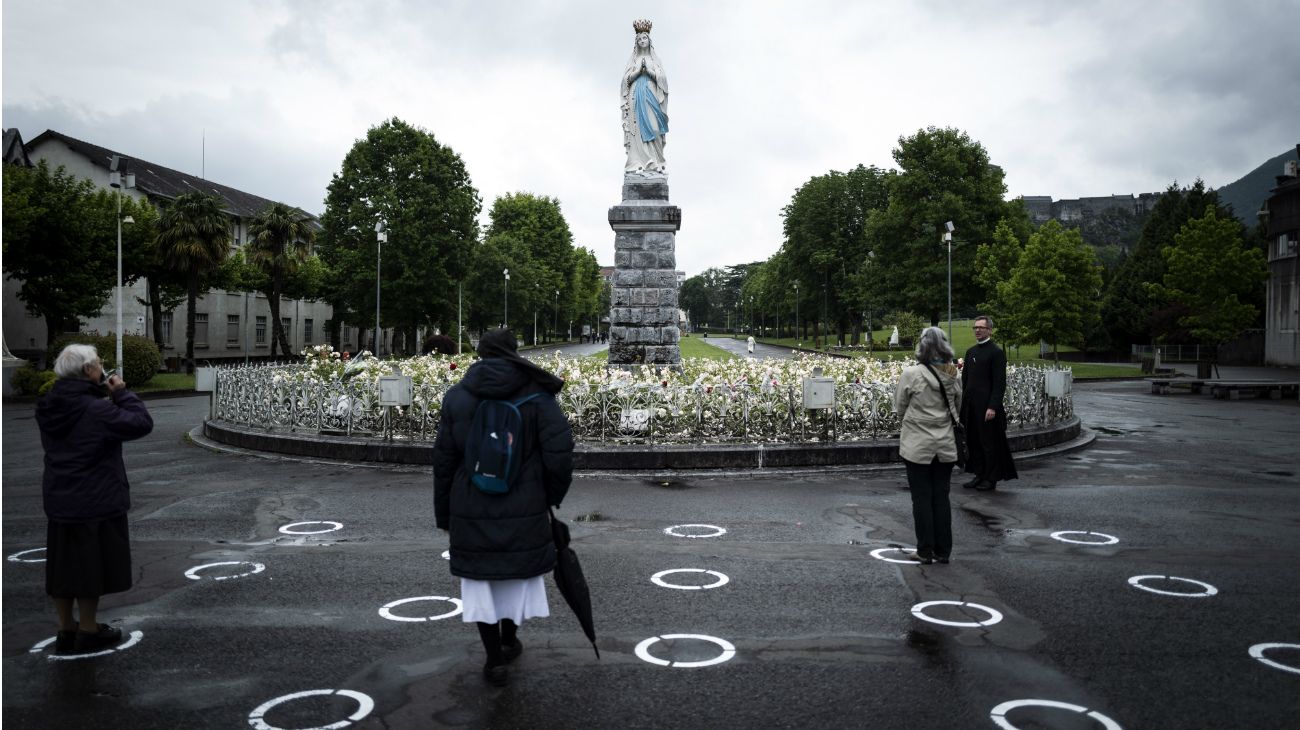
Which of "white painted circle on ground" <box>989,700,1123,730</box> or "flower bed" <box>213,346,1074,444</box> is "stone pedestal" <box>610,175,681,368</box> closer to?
"flower bed" <box>213,346,1074,444</box>

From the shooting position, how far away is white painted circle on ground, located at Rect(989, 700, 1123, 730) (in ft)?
13.2

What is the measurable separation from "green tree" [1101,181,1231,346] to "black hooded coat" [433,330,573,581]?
61187mm

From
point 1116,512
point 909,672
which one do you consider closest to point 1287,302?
point 1116,512

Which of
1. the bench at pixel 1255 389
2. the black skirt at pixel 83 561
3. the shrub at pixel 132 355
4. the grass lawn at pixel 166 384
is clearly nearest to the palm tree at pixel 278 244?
the grass lawn at pixel 166 384

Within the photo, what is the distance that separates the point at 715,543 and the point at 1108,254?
536 feet

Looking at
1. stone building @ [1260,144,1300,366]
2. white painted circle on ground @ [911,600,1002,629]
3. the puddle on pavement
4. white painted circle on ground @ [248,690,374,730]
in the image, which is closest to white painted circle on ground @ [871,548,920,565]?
white painted circle on ground @ [911,600,1002,629]

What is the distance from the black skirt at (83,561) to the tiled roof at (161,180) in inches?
1728

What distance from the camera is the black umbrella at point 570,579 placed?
A: 14.8 feet

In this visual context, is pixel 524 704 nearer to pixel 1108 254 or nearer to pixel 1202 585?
pixel 1202 585

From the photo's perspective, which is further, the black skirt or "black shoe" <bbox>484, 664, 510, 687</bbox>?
the black skirt

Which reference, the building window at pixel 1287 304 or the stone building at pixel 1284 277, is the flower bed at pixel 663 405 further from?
the stone building at pixel 1284 277

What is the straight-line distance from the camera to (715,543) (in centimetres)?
773

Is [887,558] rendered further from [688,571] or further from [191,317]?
[191,317]

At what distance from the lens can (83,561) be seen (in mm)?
4941
